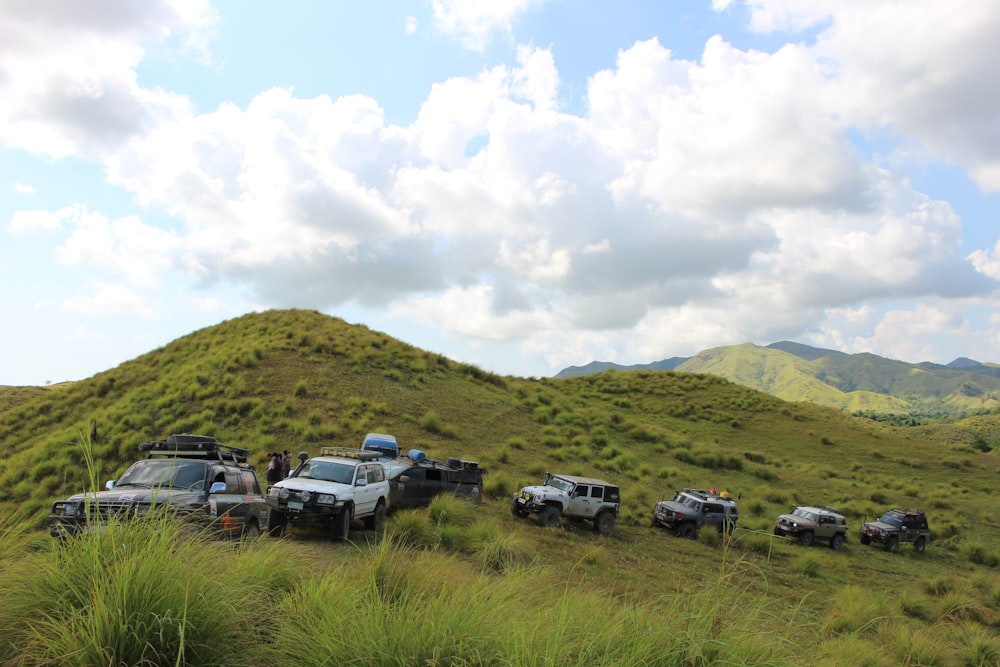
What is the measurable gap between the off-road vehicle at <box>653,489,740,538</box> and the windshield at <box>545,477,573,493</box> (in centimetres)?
489

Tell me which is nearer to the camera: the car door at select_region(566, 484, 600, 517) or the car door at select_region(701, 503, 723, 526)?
the car door at select_region(566, 484, 600, 517)

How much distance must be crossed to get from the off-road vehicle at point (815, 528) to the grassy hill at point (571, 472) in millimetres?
682

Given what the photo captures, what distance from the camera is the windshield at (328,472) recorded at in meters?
13.7

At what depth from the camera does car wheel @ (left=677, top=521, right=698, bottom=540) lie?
22.3 m

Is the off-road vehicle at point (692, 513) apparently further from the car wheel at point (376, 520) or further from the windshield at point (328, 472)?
the windshield at point (328, 472)

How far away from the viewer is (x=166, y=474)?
984 cm

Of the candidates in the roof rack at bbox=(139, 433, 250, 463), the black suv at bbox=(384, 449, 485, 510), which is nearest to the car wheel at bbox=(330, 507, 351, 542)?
the roof rack at bbox=(139, 433, 250, 463)

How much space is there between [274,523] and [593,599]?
365 inches

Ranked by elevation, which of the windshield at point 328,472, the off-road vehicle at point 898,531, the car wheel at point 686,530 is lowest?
the off-road vehicle at point 898,531

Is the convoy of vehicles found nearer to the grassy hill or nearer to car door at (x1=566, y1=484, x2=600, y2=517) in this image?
car door at (x1=566, y1=484, x2=600, y2=517)

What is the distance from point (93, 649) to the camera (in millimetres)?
3674

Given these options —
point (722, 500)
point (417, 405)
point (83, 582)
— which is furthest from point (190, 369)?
point (83, 582)

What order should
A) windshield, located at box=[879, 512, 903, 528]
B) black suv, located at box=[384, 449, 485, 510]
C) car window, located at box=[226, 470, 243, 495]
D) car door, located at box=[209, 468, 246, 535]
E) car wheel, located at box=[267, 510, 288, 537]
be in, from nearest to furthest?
car door, located at box=[209, 468, 246, 535]
car window, located at box=[226, 470, 243, 495]
car wheel, located at box=[267, 510, 288, 537]
black suv, located at box=[384, 449, 485, 510]
windshield, located at box=[879, 512, 903, 528]

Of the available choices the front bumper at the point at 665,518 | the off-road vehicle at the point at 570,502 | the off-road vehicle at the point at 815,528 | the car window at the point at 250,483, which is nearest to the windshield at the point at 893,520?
the off-road vehicle at the point at 815,528
